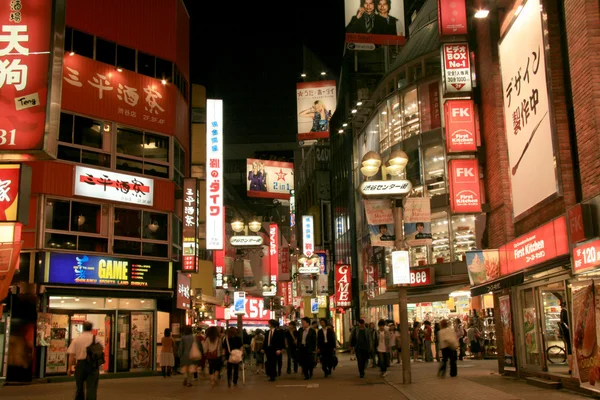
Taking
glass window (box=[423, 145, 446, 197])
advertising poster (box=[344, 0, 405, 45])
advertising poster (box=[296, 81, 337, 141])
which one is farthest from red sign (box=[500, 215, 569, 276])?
advertising poster (box=[296, 81, 337, 141])

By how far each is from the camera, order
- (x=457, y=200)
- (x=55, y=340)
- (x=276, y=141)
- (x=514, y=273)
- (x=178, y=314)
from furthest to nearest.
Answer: (x=276, y=141), (x=178, y=314), (x=55, y=340), (x=457, y=200), (x=514, y=273)

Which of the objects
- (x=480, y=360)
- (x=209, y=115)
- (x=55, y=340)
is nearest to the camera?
(x=55, y=340)

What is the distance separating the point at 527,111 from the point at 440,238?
1740 centimetres

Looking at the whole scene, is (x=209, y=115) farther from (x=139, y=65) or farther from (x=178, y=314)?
(x=178, y=314)

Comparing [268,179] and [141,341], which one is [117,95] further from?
[268,179]

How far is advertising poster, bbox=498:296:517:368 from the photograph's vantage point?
18.9 meters

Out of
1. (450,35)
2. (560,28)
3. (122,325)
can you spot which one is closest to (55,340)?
(122,325)

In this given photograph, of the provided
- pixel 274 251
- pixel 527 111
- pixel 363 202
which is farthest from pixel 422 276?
pixel 274 251

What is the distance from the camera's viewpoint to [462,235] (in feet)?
107

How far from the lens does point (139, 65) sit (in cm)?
2681

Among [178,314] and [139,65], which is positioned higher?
[139,65]

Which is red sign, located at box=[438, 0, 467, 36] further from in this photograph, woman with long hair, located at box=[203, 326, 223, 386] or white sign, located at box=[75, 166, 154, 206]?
white sign, located at box=[75, 166, 154, 206]

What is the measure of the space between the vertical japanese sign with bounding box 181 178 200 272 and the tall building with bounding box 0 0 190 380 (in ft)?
1.56

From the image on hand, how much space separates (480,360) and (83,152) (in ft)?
60.8
